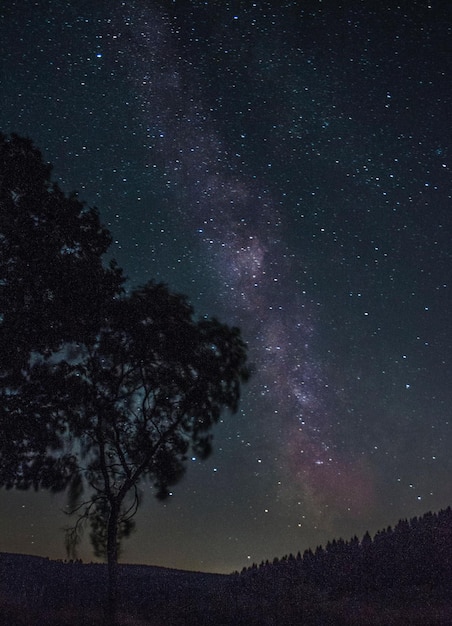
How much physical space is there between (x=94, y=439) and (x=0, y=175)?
348 inches

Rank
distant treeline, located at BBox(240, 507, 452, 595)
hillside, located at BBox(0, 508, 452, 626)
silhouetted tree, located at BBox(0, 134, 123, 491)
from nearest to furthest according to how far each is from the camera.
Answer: silhouetted tree, located at BBox(0, 134, 123, 491) → hillside, located at BBox(0, 508, 452, 626) → distant treeline, located at BBox(240, 507, 452, 595)

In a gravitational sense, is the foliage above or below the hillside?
above

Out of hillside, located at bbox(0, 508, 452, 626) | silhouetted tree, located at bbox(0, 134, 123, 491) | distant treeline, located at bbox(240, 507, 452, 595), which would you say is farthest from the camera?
distant treeline, located at bbox(240, 507, 452, 595)

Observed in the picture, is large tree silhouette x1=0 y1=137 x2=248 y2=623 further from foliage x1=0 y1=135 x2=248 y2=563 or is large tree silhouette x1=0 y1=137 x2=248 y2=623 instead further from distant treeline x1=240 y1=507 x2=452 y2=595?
distant treeline x1=240 y1=507 x2=452 y2=595

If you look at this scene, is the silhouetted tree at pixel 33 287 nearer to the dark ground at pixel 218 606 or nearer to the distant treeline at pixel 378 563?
the dark ground at pixel 218 606

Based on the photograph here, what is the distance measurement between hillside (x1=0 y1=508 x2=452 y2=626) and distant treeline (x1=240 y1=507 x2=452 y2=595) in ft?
0.18

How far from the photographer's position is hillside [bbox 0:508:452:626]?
53.3ft

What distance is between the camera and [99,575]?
1174 inches

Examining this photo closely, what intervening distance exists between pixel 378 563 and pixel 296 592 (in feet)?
36.3

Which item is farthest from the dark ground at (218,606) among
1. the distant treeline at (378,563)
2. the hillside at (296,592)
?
the distant treeline at (378,563)

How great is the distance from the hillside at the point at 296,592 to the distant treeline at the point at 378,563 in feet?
0.18

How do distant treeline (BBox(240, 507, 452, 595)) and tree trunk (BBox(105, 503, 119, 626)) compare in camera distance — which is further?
distant treeline (BBox(240, 507, 452, 595))

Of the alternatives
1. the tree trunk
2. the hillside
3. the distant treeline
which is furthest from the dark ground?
the distant treeline

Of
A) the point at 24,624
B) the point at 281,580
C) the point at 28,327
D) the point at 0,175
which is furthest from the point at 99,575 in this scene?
the point at 0,175
